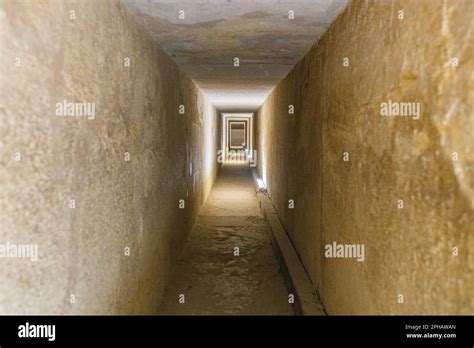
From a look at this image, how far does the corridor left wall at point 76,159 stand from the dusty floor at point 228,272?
2.46 feet

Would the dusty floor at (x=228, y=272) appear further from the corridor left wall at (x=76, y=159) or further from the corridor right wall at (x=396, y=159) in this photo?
the corridor right wall at (x=396, y=159)

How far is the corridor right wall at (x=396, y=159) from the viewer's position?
4.38 ft

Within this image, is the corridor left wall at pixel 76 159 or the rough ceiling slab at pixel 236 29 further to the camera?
the rough ceiling slab at pixel 236 29

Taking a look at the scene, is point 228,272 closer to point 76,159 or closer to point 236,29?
point 236,29

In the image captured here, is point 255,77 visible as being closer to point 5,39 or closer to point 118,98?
point 118,98

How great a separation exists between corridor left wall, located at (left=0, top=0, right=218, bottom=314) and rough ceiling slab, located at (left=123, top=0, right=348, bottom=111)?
9.9 inches

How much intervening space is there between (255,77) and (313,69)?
88.7 inches

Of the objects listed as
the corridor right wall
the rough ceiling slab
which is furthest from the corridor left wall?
the corridor right wall

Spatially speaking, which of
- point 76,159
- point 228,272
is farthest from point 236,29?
point 228,272

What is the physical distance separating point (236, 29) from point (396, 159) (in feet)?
6.77

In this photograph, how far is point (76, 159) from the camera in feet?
6.06

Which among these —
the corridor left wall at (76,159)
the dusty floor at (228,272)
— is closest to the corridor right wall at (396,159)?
the dusty floor at (228,272)

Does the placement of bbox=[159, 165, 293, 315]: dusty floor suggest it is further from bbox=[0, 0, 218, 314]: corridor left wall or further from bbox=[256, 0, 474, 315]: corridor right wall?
bbox=[256, 0, 474, 315]: corridor right wall

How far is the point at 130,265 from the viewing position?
2771mm
